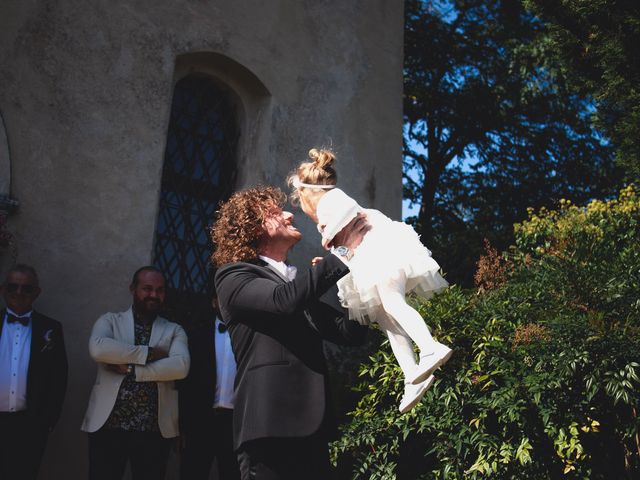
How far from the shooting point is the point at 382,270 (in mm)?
3059

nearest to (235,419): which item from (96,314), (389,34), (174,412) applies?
(174,412)

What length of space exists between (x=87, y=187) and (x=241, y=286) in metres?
4.08

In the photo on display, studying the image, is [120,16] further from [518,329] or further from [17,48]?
[518,329]

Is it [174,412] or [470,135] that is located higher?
[470,135]

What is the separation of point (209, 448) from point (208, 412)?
27cm

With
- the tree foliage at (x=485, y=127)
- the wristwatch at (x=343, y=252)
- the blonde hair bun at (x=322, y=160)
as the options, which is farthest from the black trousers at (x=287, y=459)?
the tree foliage at (x=485, y=127)

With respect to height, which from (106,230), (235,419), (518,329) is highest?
(106,230)

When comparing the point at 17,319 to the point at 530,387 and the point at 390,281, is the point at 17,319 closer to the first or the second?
the point at 390,281

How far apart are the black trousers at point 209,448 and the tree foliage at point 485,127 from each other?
406 inches

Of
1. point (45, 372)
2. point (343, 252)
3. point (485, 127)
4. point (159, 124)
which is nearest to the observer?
point (343, 252)

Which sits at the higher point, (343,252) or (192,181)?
(192,181)

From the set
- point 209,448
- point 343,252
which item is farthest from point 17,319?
point 343,252

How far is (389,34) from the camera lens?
30.9 feet

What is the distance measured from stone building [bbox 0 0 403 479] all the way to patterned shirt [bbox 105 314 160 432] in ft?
3.77
